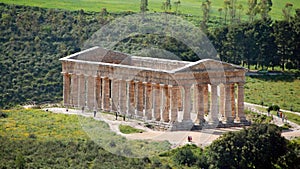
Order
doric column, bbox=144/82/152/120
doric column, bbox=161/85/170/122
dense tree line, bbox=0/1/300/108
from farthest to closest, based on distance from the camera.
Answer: dense tree line, bbox=0/1/300/108 → doric column, bbox=144/82/152/120 → doric column, bbox=161/85/170/122

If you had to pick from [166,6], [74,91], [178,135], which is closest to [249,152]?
[178,135]

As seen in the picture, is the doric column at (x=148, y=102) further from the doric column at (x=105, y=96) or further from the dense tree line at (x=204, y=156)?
the dense tree line at (x=204, y=156)

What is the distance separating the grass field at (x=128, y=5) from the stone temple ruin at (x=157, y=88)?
31882 millimetres

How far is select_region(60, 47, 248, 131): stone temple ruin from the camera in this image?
283 feet

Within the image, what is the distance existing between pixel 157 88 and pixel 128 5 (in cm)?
5205

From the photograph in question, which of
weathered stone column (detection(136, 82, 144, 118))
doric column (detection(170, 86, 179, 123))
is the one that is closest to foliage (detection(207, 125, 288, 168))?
doric column (detection(170, 86, 179, 123))

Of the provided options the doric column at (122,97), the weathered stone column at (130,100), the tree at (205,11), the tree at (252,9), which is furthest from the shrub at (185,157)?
the tree at (252,9)

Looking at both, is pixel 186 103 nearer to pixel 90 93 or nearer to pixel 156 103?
pixel 156 103

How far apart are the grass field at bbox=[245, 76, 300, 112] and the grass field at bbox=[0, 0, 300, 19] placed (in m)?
28.1

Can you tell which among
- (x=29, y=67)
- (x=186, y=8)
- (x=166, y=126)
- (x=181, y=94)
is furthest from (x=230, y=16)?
(x=166, y=126)

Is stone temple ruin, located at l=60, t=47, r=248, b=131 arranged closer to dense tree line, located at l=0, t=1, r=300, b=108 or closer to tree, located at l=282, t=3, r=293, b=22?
dense tree line, located at l=0, t=1, r=300, b=108

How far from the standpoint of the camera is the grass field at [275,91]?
98500 millimetres

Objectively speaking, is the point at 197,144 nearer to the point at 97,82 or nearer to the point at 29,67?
the point at 97,82

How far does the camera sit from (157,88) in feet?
290
